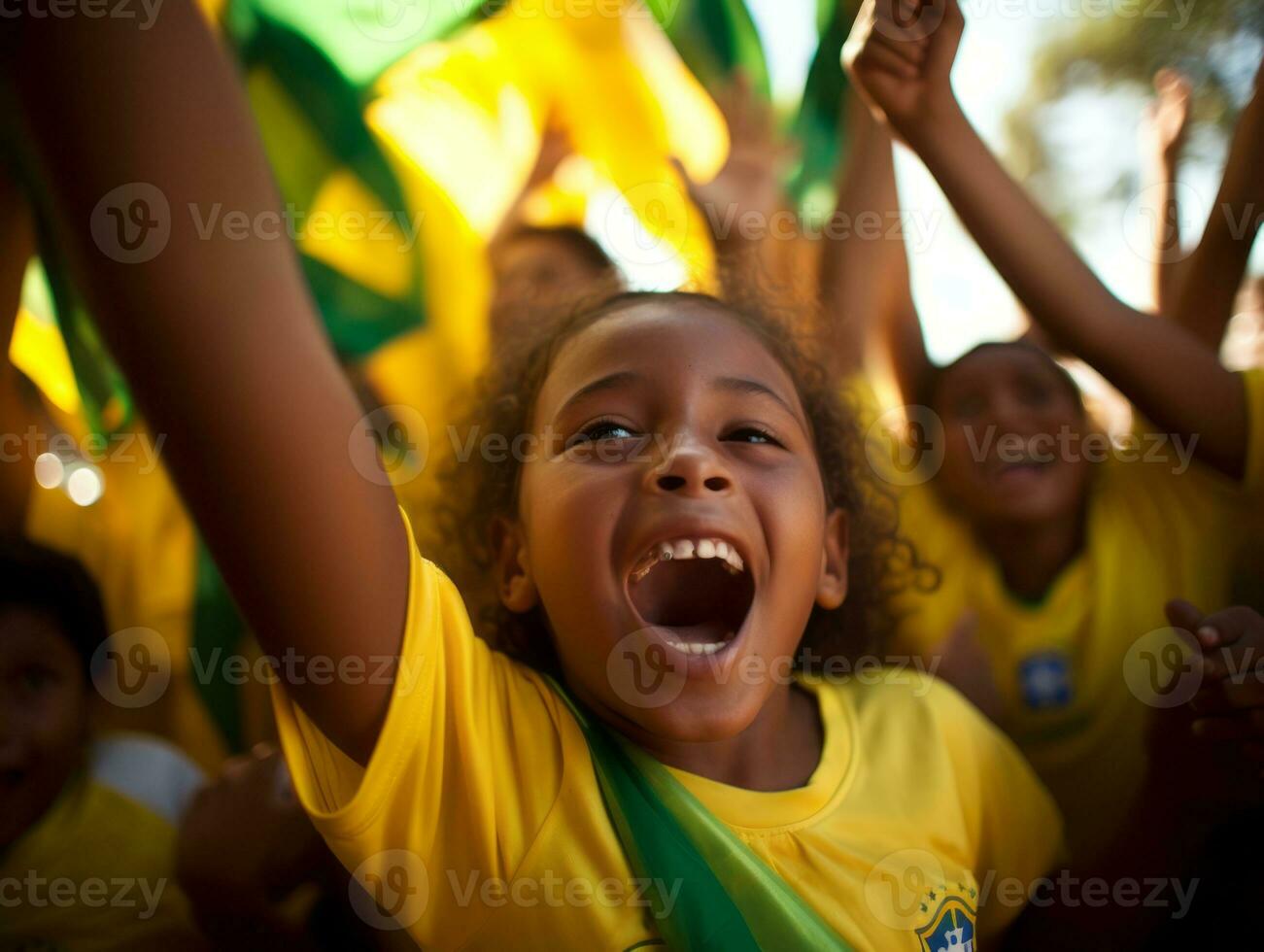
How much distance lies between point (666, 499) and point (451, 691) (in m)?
0.17

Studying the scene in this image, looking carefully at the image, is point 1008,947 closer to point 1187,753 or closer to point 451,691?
point 1187,753

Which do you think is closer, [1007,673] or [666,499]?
[666,499]

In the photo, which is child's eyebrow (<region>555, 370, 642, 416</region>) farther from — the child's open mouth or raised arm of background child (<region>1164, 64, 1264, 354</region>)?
raised arm of background child (<region>1164, 64, 1264, 354</region>)

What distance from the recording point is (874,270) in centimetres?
117

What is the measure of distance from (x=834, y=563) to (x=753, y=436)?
0.53ft

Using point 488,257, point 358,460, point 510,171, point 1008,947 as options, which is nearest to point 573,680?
point 358,460

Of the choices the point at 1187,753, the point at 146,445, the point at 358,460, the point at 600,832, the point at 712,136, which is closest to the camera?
the point at 358,460

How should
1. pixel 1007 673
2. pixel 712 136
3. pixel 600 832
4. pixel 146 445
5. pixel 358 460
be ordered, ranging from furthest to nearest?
pixel 712 136
pixel 146 445
pixel 1007 673
pixel 600 832
pixel 358 460

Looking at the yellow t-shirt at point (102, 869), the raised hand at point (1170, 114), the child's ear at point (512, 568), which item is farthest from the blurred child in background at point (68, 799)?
the raised hand at point (1170, 114)

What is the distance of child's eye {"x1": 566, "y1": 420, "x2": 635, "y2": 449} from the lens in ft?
2.17

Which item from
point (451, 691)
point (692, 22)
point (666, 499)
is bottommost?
point (451, 691)

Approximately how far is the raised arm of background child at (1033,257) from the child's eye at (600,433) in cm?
42

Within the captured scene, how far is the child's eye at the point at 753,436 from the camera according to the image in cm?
68

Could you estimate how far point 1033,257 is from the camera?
874 millimetres
